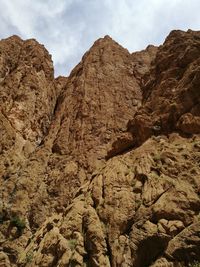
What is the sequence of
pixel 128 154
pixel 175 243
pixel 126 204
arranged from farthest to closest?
pixel 128 154 < pixel 126 204 < pixel 175 243

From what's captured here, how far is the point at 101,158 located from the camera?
128 ft

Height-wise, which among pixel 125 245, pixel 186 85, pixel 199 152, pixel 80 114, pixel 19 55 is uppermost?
pixel 19 55

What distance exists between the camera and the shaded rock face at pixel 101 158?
60.2ft

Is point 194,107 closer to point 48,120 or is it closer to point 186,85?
point 186,85

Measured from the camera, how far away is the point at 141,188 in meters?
20.4

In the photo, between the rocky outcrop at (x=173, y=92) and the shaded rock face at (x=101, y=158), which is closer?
the shaded rock face at (x=101, y=158)

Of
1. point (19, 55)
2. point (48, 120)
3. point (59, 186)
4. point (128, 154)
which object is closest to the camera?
point (128, 154)

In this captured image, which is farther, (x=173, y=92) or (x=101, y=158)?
(x=101, y=158)

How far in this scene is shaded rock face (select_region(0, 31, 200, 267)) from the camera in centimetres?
1834

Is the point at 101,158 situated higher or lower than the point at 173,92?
lower

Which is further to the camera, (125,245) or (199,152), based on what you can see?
(199,152)

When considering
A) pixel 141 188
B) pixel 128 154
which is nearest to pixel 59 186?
pixel 128 154

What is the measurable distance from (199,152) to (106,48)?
34.2 m

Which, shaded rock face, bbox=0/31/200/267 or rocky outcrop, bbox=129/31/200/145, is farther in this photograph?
rocky outcrop, bbox=129/31/200/145
